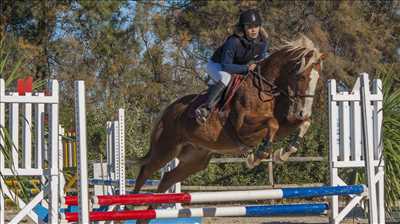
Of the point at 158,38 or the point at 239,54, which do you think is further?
the point at 158,38

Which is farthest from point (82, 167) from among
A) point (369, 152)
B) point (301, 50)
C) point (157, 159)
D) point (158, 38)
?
point (158, 38)

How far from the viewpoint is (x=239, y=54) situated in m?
6.83

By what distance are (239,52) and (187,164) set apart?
52.0 inches

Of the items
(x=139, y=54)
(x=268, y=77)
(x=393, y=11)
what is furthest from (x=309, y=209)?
(x=393, y=11)

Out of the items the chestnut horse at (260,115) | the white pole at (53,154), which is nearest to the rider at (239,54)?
the chestnut horse at (260,115)

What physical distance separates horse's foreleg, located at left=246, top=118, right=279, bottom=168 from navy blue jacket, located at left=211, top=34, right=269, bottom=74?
26.2 inches

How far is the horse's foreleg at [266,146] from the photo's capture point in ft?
20.7

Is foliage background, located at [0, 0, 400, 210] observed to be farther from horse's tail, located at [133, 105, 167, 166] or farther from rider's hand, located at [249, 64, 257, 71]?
rider's hand, located at [249, 64, 257, 71]

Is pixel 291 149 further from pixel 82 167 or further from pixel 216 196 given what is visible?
pixel 82 167

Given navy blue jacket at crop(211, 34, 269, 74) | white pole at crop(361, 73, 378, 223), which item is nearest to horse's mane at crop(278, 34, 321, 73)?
navy blue jacket at crop(211, 34, 269, 74)

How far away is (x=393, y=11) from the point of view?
23797mm

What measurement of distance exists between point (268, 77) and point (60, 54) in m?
14.5

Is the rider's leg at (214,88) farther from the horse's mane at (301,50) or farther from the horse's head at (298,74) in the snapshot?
the horse's mane at (301,50)

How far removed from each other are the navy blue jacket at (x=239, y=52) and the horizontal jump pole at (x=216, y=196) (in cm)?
169
